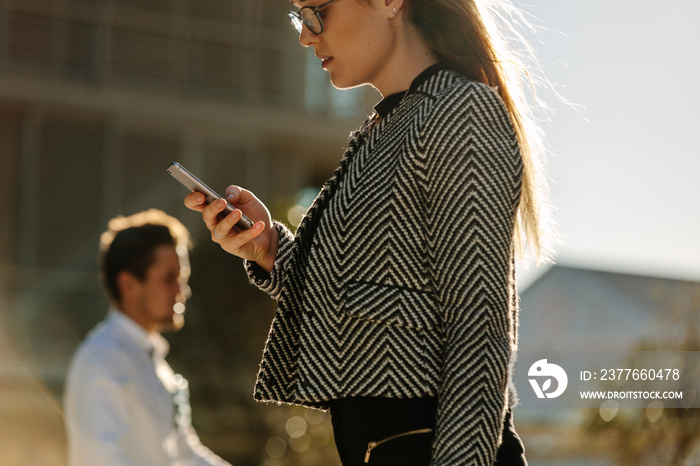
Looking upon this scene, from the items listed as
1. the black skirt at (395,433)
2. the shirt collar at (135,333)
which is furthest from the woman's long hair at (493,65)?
the shirt collar at (135,333)

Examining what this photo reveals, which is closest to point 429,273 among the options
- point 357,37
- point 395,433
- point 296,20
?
point 395,433

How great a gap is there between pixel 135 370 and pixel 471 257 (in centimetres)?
296

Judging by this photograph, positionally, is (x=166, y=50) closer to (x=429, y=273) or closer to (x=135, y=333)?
(x=135, y=333)

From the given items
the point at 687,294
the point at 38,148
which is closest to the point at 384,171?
the point at 687,294

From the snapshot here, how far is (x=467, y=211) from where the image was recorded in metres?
1.51

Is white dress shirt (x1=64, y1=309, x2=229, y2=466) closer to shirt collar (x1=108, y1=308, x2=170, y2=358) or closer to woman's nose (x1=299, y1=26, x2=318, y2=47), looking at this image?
shirt collar (x1=108, y1=308, x2=170, y2=358)

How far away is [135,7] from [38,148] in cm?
249

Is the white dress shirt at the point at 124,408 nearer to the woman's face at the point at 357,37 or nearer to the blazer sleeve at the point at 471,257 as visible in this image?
the woman's face at the point at 357,37

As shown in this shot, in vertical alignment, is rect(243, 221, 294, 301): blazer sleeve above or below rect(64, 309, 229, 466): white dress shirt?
above

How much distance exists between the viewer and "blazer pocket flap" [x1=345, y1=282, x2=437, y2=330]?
155 centimetres

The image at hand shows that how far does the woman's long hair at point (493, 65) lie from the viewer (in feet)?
5.81

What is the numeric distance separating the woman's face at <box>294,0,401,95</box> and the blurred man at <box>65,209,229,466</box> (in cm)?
246

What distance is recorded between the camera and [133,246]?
4.81 metres

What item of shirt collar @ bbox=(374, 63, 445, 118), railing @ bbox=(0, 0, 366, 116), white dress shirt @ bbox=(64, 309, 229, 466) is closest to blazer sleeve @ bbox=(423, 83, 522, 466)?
shirt collar @ bbox=(374, 63, 445, 118)
